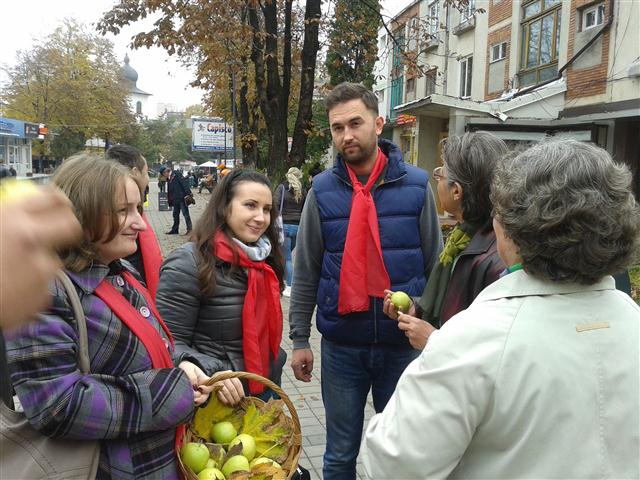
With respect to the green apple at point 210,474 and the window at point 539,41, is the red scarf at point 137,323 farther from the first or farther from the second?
the window at point 539,41

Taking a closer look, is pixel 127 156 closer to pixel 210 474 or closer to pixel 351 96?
pixel 351 96

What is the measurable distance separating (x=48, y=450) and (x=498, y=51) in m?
18.8

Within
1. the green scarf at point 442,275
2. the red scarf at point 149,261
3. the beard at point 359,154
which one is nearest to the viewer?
the green scarf at point 442,275

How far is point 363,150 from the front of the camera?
2904mm

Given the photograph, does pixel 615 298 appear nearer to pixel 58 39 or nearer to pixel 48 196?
pixel 48 196

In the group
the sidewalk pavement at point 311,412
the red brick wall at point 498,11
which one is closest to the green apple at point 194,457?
the sidewalk pavement at point 311,412

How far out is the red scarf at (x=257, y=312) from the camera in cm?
260

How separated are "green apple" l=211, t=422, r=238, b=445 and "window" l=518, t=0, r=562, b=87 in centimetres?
1486

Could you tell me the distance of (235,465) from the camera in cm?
191

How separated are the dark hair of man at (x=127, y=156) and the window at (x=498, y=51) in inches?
616

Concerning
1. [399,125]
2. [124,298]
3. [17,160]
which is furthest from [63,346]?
[17,160]

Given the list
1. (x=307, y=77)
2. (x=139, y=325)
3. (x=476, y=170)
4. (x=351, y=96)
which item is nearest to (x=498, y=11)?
(x=307, y=77)

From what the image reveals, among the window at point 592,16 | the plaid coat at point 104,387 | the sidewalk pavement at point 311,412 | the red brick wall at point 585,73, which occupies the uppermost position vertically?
the window at point 592,16

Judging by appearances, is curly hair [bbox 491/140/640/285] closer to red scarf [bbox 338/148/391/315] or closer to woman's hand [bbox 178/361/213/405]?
woman's hand [bbox 178/361/213/405]
